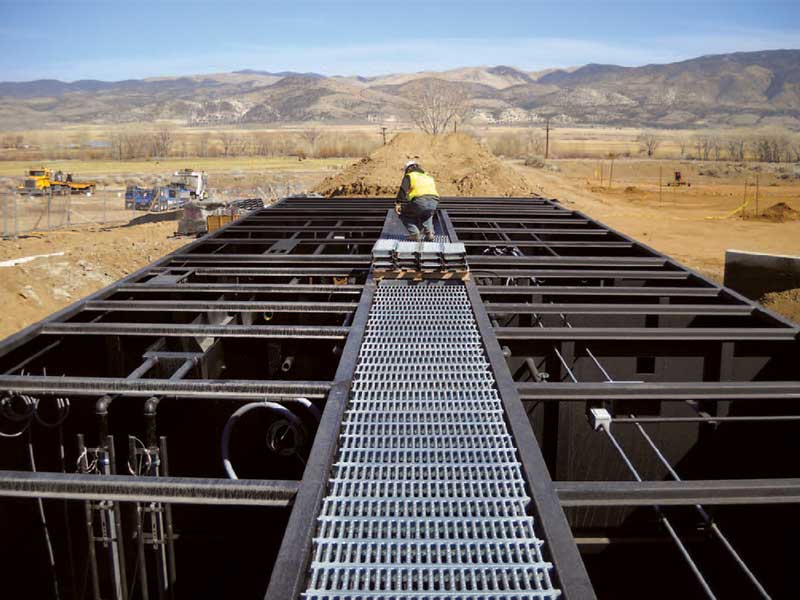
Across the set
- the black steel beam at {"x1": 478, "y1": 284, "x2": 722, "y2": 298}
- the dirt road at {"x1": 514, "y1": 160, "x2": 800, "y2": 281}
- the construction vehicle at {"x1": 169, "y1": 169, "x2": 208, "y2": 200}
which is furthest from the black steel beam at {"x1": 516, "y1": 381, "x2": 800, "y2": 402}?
the construction vehicle at {"x1": 169, "y1": 169, "x2": 208, "y2": 200}

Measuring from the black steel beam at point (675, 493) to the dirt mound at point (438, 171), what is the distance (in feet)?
83.1

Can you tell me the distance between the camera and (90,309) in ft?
27.8

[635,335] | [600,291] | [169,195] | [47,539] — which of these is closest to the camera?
[47,539]

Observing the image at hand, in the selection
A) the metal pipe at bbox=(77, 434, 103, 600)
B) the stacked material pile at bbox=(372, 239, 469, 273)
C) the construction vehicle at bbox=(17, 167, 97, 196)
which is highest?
the stacked material pile at bbox=(372, 239, 469, 273)

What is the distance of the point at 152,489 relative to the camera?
14.4ft

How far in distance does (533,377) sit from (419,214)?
4.23 metres

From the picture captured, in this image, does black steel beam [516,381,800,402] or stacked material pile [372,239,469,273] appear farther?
stacked material pile [372,239,469,273]

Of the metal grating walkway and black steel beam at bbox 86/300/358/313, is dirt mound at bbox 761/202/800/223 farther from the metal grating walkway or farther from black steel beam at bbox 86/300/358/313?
the metal grating walkway

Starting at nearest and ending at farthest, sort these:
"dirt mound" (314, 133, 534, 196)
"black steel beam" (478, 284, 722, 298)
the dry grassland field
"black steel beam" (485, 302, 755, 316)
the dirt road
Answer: "black steel beam" (485, 302, 755, 316) < "black steel beam" (478, 284, 722, 298) < the dry grassland field < the dirt road < "dirt mound" (314, 133, 534, 196)

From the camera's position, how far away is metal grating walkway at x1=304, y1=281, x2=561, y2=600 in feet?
12.1

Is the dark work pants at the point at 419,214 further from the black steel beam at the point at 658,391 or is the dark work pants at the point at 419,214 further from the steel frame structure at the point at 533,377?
the black steel beam at the point at 658,391

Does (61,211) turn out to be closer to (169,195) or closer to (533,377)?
(169,195)

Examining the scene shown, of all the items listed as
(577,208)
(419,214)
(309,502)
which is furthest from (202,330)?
(577,208)

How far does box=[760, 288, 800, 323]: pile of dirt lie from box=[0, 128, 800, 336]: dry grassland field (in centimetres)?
12
